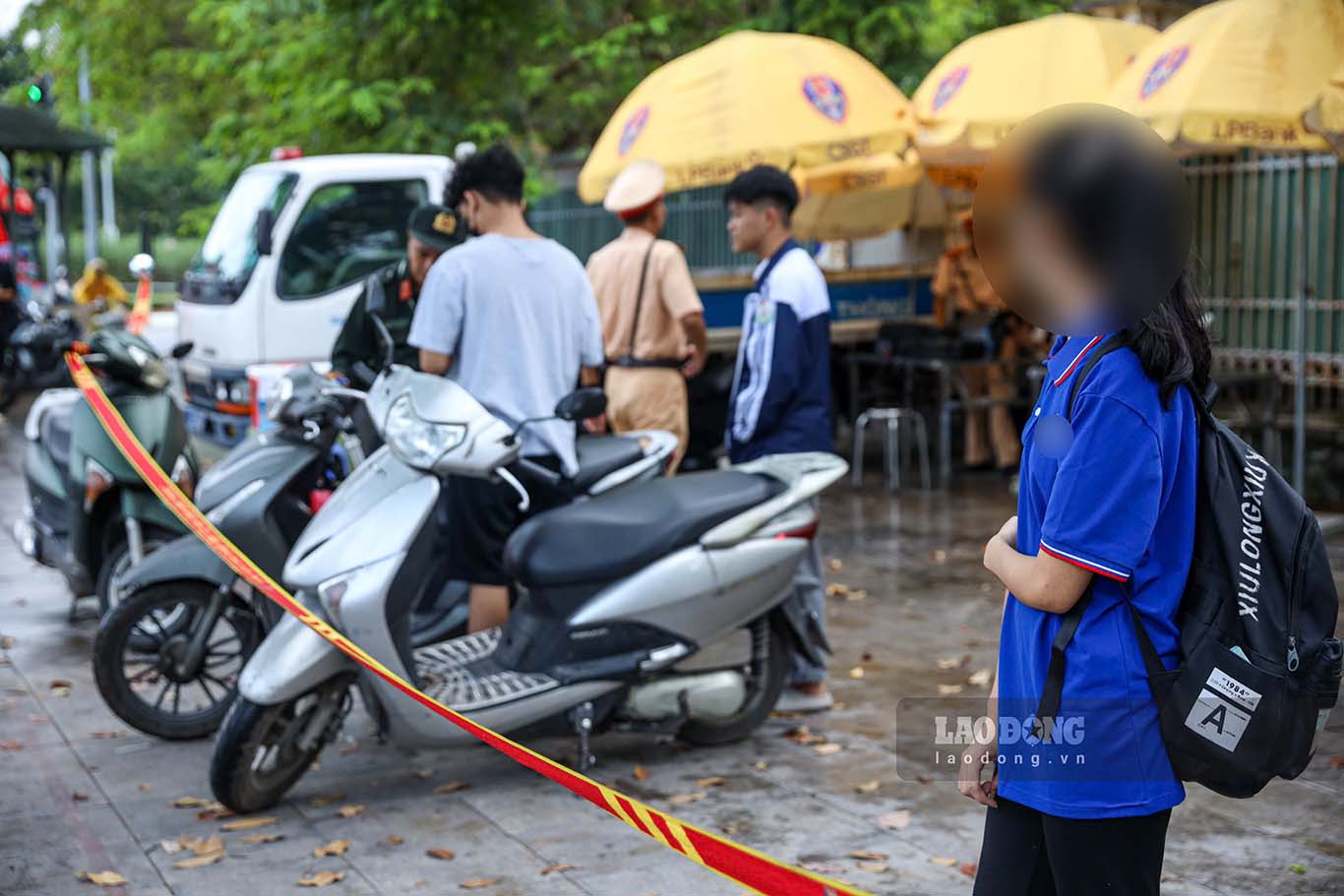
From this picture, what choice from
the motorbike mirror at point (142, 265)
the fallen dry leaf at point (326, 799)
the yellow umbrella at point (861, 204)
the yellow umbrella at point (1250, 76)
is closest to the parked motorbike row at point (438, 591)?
the fallen dry leaf at point (326, 799)

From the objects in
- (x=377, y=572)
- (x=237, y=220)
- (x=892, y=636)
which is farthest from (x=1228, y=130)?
(x=237, y=220)

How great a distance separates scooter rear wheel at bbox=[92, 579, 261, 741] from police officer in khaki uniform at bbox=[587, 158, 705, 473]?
1.99m

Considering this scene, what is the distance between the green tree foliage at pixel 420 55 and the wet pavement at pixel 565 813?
301 inches

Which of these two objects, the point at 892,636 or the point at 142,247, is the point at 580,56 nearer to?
the point at 142,247

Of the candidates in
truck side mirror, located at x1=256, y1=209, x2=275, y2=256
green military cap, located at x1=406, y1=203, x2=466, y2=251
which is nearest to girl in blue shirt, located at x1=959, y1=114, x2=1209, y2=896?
green military cap, located at x1=406, y1=203, x2=466, y2=251

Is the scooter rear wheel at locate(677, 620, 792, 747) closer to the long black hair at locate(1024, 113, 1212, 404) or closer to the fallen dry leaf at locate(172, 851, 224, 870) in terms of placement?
the fallen dry leaf at locate(172, 851, 224, 870)

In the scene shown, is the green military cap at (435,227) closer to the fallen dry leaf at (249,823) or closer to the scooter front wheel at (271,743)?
the scooter front wheel at (271,743)

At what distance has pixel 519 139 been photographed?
14.9 metres

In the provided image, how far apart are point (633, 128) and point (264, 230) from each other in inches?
96.9

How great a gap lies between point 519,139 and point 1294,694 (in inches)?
526

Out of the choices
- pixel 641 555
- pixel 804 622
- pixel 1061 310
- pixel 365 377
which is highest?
pixel 1061 310

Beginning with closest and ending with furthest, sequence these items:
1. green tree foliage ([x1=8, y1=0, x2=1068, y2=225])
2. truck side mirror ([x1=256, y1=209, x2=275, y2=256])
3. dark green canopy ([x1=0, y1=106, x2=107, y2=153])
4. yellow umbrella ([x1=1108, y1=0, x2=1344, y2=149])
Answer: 1. yellow umbrella ([x1=1108, y1=0, x2=1344, y2=149])
2. truck side mirror ([x1=256, y1=209, x2=275, y2=256])
3. green tree foliage ([x1=8, y1=0, x2=1068, y2=225])
4. dark green canopy ([x1=0, y1=106, x2=107, y2=153])

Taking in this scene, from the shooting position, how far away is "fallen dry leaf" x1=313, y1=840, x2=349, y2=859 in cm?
436

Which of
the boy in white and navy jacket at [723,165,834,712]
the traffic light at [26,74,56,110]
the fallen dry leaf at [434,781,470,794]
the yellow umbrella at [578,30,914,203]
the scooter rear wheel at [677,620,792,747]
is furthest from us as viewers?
the traffic light at [26,74,56,110]
